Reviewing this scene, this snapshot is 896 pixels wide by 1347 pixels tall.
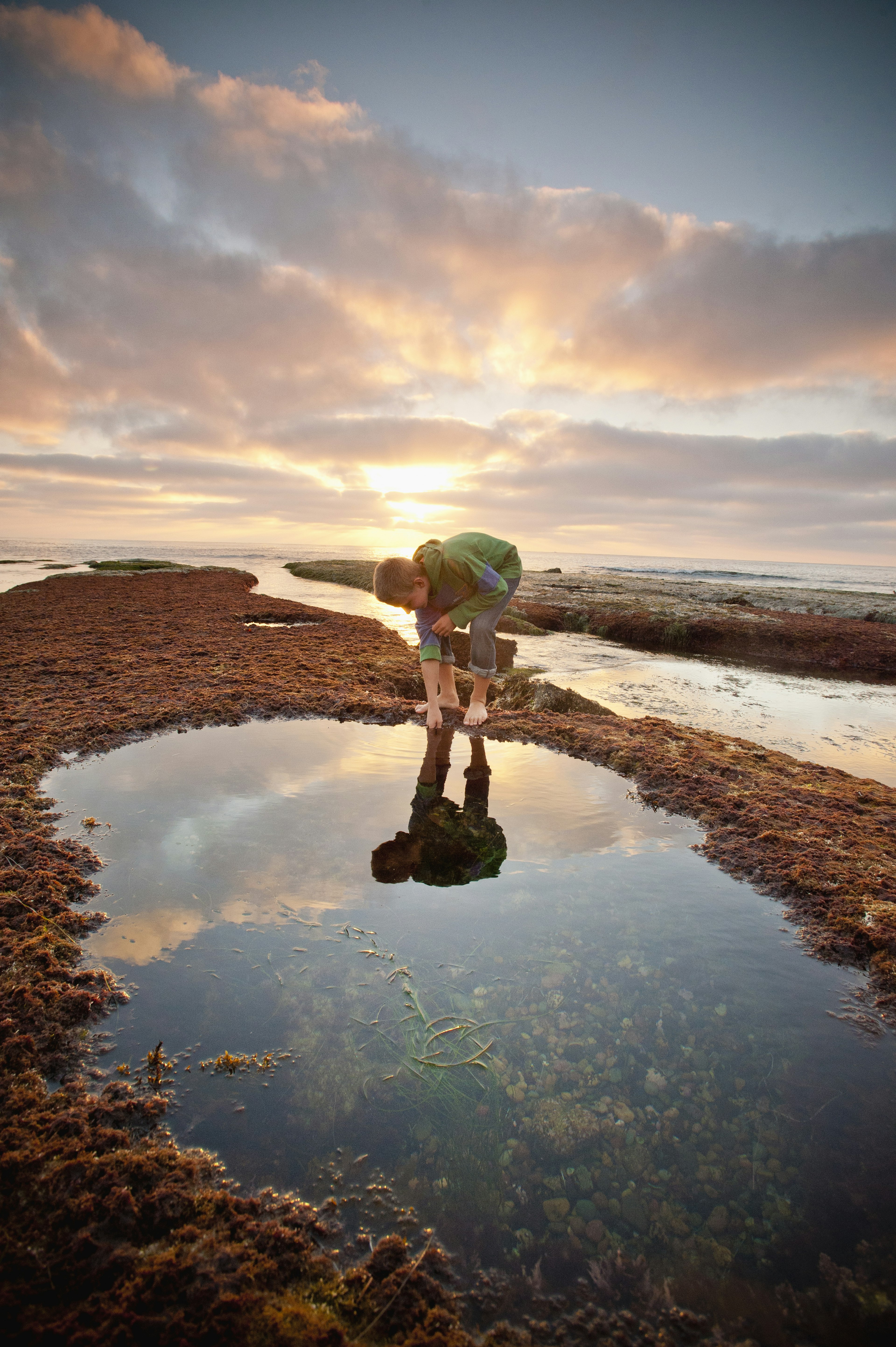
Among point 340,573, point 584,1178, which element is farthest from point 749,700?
point 340,573

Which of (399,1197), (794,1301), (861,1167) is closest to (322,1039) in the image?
(399,1197)

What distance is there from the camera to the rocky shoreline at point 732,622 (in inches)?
490

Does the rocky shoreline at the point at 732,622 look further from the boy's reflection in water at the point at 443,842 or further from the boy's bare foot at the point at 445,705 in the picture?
the boy's reflection in water at the point at 443,842

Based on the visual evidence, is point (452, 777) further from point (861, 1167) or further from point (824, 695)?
point (824, 695)

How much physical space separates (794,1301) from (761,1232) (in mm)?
148

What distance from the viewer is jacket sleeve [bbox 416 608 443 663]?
594 cm

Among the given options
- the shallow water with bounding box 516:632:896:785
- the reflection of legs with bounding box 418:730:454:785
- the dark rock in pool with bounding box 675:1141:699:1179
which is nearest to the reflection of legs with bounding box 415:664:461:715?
the reflection of legs with bounding box 418:730:454:785

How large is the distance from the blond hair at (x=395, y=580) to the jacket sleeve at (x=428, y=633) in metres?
0.43

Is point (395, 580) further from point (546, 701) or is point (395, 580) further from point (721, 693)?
point (721, 693)

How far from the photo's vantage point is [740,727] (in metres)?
6.76

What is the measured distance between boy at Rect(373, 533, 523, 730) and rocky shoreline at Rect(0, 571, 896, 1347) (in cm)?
45

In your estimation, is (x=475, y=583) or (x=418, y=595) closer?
(x=418, y=595)

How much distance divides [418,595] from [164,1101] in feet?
14.5

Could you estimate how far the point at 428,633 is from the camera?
6031 mm
